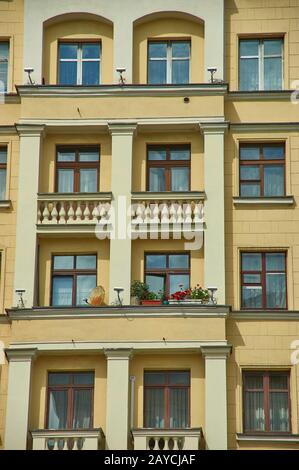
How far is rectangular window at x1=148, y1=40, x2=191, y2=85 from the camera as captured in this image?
42812 millimetres

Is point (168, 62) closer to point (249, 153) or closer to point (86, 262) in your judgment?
point (249, 153)

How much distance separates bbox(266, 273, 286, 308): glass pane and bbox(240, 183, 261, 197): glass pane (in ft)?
8.66

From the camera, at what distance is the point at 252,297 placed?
4075 cm

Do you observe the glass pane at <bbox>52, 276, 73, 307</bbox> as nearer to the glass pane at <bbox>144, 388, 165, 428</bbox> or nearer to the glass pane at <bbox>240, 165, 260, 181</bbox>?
the glass pane at <bbox>144, 388, 165, 428</bbox>

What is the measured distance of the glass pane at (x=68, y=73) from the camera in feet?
141

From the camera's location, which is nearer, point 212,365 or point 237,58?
point 212,365

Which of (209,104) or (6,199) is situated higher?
(209,104)

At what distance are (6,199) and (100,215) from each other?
3043 mm

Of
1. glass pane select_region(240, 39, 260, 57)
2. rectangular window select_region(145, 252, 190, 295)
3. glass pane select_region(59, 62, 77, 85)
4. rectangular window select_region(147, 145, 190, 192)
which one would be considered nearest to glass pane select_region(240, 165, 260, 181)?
rectangular window select_region(147, 145, 190, 192)

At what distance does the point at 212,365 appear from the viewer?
39281 millimetres

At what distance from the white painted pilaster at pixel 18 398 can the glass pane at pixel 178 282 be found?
15.3 ft
